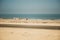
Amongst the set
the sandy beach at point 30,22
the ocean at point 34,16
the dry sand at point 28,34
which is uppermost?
the ocean at point 34,16

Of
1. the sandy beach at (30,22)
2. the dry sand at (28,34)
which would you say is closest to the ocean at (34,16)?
→ the sandy beach at (30,22)

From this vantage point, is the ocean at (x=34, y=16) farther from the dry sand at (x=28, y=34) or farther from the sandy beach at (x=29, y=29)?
the dry sand at (x=28, y=34)

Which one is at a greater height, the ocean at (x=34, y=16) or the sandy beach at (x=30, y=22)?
the ocean at (x=34, y=16)

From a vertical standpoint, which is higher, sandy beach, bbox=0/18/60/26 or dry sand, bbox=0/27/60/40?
sandy beach, bbox=0/18/60/26

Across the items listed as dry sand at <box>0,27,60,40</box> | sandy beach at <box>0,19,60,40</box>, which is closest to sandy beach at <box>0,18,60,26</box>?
sandy beach at <box>0,19,60,40</box>

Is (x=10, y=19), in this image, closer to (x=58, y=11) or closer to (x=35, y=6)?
(x=35, y=6)

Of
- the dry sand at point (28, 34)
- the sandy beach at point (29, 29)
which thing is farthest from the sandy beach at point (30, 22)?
the dry sand at point (28, 34)

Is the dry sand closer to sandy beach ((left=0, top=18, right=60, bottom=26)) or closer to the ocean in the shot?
sandy beach ((left=0, top=18, right=60, bottom=26))

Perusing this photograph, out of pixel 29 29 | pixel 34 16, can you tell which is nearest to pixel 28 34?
pixel 29 29

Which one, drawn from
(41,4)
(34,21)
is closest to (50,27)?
(34,21)

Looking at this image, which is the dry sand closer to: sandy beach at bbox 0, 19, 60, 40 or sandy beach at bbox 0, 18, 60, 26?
sandy beach at bbox 0, 19, 60, 40

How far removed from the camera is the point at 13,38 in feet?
5.54

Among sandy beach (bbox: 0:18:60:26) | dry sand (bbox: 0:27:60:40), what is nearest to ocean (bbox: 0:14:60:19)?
sandy beach (bbox: 0:18:60:26)

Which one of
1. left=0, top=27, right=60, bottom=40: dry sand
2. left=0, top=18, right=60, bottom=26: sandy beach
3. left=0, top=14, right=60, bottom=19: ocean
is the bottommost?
left=0, top=27, right=60, bottom=40: dry sand
